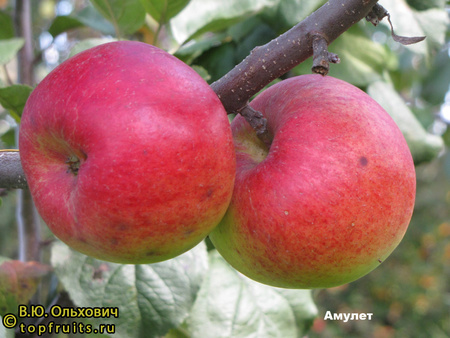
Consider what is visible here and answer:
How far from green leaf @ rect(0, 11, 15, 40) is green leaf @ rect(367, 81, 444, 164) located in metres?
1.18

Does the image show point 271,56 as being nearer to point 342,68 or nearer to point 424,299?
point 342,68

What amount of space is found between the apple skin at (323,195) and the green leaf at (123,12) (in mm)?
525

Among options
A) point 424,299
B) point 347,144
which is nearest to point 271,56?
point 347,144

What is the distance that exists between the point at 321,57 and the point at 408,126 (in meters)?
0.66

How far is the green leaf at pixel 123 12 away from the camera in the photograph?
972 mm

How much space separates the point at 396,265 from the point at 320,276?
135 inches

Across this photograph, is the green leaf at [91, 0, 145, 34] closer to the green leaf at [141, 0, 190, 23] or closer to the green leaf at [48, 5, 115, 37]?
the green leaf at [141, 0, 190, 23]

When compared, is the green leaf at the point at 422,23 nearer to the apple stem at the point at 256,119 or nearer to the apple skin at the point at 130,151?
the apple stem at the point at 256,119

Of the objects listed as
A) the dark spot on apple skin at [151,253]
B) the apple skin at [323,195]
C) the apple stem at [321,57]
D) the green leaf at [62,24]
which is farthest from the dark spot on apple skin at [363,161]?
the green leaf at [62,24]

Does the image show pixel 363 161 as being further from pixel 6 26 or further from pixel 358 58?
pixel 6 26

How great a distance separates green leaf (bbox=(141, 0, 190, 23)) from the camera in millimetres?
967

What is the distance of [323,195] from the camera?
0.58 m

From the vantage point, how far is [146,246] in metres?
0.56

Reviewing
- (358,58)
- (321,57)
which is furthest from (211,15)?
(321,57)
